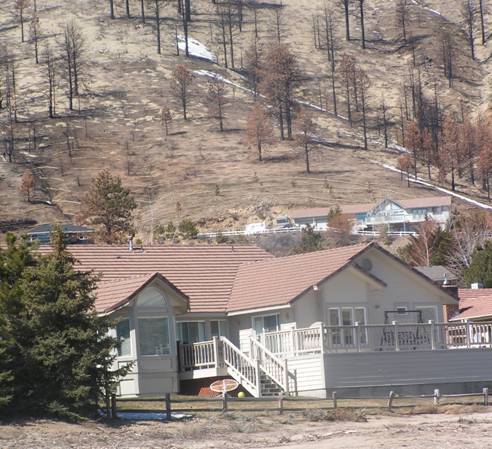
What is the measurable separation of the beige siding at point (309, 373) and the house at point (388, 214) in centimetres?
8815

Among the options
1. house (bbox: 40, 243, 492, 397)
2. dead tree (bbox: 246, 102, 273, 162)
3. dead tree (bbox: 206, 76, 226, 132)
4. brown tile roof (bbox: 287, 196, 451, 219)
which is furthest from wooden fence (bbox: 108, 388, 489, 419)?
dead tree (bbox: 206, 76, 226, 132)

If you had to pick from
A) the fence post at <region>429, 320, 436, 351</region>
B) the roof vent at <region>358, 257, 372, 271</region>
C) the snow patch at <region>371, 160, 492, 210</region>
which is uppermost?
the snow patch at <region>371, 160, 492, 210</region>

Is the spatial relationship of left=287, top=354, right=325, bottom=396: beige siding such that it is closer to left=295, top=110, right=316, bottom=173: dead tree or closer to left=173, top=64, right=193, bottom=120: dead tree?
left=295, top=110, right=316, bottom=173: dead tree

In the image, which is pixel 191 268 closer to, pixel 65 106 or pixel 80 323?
pixel 80 323

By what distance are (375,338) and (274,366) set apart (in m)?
3.62

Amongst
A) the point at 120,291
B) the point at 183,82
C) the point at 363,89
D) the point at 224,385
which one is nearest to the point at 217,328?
the point at 224,385

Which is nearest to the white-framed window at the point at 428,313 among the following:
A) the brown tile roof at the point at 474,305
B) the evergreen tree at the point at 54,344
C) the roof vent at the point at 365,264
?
the roof vent at the point at 365,264

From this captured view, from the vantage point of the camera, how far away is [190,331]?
46.7 metres

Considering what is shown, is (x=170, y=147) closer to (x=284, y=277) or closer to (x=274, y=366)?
(x=284, y=277)

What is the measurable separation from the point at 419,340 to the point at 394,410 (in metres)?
8.66

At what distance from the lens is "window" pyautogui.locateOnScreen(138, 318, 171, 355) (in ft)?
141

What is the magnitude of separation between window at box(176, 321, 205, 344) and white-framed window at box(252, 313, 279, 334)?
5.94ft

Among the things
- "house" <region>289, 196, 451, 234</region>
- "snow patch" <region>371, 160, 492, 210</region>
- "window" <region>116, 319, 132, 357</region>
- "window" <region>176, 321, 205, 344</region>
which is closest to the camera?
"window" <region>116, 319, 132, 357</region>

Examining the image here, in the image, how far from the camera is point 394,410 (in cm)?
3706
